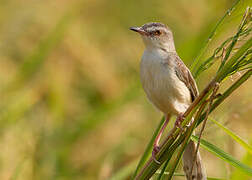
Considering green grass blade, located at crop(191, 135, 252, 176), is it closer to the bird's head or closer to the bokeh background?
the bokeh background

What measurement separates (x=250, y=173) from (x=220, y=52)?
2.07ft

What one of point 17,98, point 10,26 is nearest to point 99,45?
point 10,26

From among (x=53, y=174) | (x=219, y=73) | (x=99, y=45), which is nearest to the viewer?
(x=219, y=73)

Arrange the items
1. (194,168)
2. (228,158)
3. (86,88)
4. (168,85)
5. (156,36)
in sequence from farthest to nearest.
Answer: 1. (86,88)
2. (156,36)
3. (168,85)
4. (194,168)
5. (228,158)

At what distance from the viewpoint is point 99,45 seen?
7.68 metres

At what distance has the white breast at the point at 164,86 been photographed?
125 inches

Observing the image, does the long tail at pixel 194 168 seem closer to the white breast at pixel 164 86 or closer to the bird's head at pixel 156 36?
the white breast at pixel 164 86

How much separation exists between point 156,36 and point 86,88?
11.8 feet

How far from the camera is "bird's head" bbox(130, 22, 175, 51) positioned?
11.7 ft

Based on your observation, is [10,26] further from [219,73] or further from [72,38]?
[219,73]

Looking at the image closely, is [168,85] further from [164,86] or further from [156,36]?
[156,36]

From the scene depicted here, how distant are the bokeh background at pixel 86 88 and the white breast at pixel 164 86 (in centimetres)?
27

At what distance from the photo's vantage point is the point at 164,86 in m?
3.18

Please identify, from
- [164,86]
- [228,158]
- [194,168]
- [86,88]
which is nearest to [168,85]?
[164,86]
